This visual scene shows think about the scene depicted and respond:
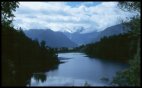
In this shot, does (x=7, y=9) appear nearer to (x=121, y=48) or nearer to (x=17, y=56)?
(x=121, y=48)

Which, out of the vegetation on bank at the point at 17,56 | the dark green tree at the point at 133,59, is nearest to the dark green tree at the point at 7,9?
the vegetation on bank at the point at 17,56

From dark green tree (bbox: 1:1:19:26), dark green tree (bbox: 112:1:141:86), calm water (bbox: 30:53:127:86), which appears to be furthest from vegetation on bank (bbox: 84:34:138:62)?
Result: dark green tree (bbox: 1:1:19:26)

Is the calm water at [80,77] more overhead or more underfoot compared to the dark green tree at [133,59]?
more underfoot

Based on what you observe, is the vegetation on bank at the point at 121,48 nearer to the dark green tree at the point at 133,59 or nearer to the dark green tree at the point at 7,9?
the dark green tree at the point at 133,59

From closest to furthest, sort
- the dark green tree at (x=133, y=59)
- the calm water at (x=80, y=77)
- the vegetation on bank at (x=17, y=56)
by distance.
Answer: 1. the dark green tree at (x=133, y=59)
2. the vegetation on bank at (x=17, y=56)
3. the calm water at (x=80, y=77)

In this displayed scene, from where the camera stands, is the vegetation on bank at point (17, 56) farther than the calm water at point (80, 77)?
No

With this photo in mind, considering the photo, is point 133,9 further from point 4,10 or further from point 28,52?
point 28,52

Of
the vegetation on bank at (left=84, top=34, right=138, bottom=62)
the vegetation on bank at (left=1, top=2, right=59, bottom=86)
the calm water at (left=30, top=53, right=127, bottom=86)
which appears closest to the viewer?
the vegetation on bank at (left=1, top=2, right=59, bottom=86)

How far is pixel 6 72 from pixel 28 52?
6397 cm

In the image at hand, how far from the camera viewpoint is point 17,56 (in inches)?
3004

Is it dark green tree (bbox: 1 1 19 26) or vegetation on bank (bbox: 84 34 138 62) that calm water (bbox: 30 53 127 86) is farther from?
dark green tree (bbox: 1 1 19 26)

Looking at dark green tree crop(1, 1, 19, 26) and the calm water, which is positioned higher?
dark green tree crop(1, 1, 19, 26)

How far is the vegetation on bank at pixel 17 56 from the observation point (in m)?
32.6

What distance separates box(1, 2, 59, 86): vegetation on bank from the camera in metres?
32.6
